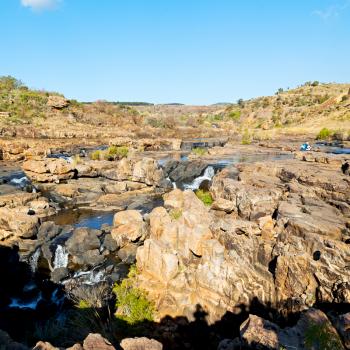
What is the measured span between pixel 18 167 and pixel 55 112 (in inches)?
1547

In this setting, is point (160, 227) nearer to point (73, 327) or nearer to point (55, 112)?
point (73, 327)

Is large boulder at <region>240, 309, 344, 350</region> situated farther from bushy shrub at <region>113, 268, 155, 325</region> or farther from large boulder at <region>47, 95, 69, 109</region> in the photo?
large boulder at <region>47, 95, 69, 109</region>

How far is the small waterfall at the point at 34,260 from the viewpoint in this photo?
60.5 ft

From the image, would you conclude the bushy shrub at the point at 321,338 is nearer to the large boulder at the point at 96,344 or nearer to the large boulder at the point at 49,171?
the large boulder at the point at 96,344

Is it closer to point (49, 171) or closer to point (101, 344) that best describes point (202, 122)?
point (49, 171)

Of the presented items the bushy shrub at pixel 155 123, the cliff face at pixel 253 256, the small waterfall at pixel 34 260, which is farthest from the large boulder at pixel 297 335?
the bushy shrub at pixel 155 123

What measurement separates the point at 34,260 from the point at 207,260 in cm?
1132

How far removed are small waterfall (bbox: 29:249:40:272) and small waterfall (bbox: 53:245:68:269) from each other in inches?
41.7

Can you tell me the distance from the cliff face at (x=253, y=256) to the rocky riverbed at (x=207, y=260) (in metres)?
0.04

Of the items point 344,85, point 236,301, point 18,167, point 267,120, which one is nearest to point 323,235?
point 236,301

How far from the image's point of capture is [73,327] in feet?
39.0

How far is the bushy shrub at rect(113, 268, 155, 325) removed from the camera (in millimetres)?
12359

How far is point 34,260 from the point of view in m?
18.9

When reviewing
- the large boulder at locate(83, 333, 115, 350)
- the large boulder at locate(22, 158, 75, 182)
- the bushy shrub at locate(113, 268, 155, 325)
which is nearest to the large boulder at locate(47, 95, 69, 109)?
the large boulder at locate(22, 158, 75, 182)
